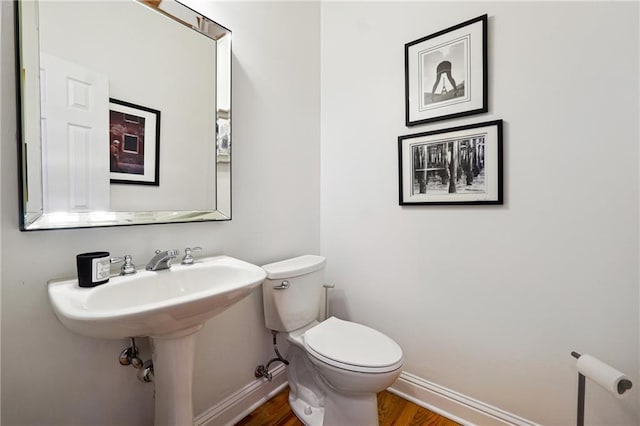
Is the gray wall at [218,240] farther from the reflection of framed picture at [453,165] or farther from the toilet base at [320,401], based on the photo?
the reflection of framed picture at [453,165]

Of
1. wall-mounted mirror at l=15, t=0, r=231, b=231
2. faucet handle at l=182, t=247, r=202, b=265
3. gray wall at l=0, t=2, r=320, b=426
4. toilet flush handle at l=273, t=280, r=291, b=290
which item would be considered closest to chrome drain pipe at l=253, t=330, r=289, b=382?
gray wall at l=0, t=2, r=320, b=426

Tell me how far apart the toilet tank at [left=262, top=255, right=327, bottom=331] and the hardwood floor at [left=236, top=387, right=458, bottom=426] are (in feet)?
1.42

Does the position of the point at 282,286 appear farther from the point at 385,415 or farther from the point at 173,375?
the point at 385,415

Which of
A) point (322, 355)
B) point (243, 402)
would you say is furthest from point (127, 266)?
point (243, 402)

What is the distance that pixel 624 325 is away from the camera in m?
0.99

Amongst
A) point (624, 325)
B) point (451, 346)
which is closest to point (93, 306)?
point (451, 346)

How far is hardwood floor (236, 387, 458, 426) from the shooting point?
1320 millimetres

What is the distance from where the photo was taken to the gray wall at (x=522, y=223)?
3.27ft

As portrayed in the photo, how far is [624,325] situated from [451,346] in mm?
645

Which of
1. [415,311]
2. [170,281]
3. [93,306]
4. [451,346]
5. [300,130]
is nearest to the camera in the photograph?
[93,306]

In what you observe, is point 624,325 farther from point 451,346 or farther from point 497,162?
point 497,162

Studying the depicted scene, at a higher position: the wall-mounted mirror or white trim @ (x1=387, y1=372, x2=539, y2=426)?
the wall-mounted mirror

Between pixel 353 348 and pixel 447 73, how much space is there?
54.1 inches

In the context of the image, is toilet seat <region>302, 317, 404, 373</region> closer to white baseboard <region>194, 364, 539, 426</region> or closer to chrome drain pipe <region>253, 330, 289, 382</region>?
chrome drain pipe <region>253, 330, 289, 382</region>
